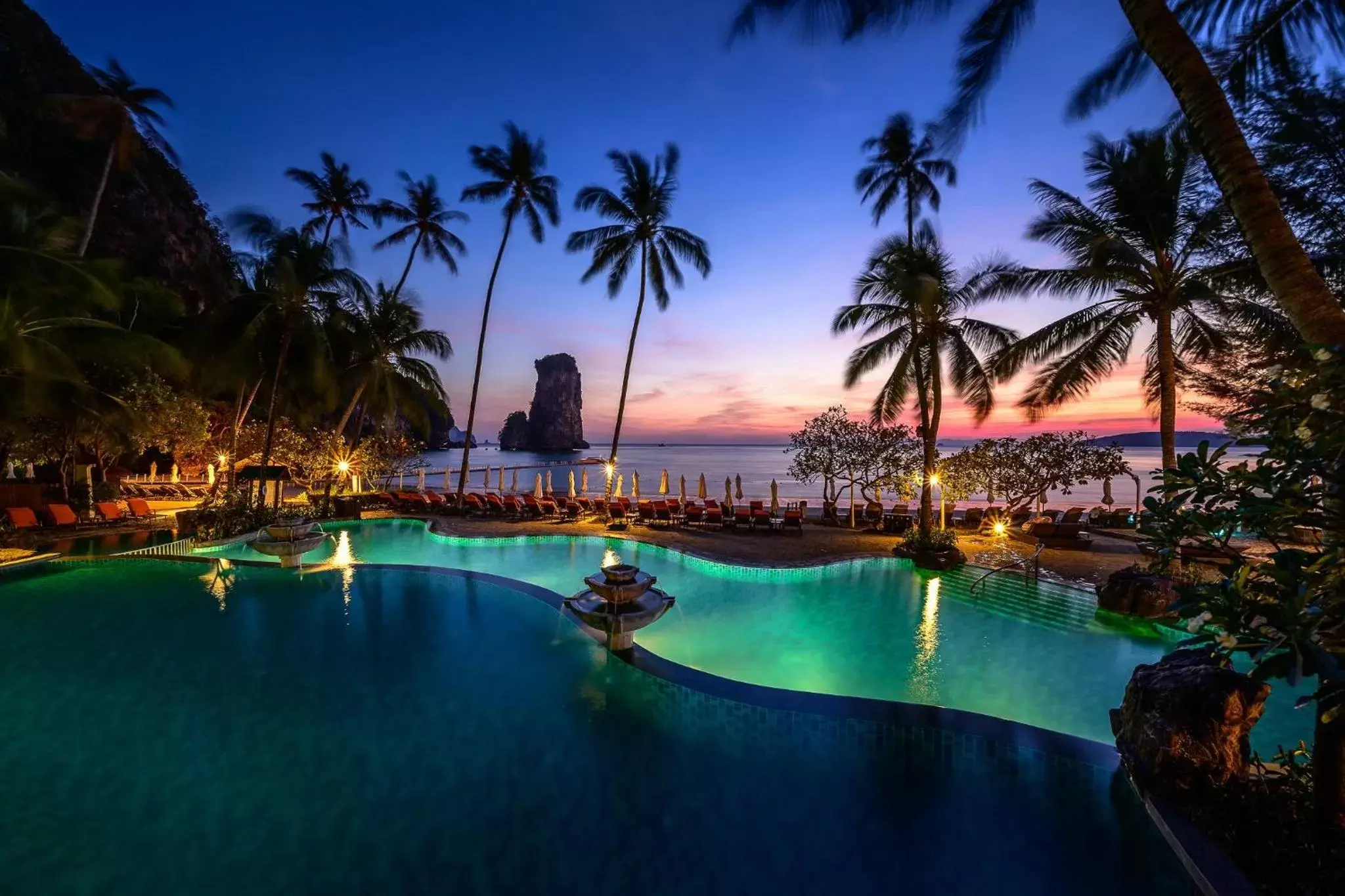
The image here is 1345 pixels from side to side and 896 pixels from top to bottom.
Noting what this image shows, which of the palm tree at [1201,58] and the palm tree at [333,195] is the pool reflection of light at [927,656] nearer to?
the palm tree at [1201,58]

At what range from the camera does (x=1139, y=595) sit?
792 centimetres

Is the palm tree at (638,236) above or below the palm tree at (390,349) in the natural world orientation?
above

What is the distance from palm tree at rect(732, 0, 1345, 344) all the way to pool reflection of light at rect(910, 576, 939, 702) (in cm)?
452

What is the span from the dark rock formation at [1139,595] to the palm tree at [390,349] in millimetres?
22173

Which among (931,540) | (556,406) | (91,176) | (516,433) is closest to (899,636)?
(931,540)

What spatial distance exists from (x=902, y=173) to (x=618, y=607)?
14.2m

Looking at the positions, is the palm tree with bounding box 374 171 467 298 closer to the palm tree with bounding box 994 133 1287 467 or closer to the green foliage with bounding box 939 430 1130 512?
the palm tree with bounding box 994 133 1287 467

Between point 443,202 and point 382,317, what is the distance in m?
5.17

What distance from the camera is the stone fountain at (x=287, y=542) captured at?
1000cm

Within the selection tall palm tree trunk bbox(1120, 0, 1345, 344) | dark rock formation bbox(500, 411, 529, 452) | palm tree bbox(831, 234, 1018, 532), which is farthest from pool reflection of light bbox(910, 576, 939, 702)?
dark rock formation bbox(500, 411, 529, 452)

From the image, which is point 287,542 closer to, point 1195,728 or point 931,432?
point 1195,728

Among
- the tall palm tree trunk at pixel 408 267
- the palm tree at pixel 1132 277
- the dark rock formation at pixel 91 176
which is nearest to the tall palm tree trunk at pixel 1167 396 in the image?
the palm tree at pixel 1132 277

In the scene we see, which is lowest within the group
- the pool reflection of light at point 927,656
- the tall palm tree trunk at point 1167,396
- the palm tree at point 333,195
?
the pool reflection of light at point 927,656

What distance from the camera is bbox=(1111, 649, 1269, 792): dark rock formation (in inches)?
125
